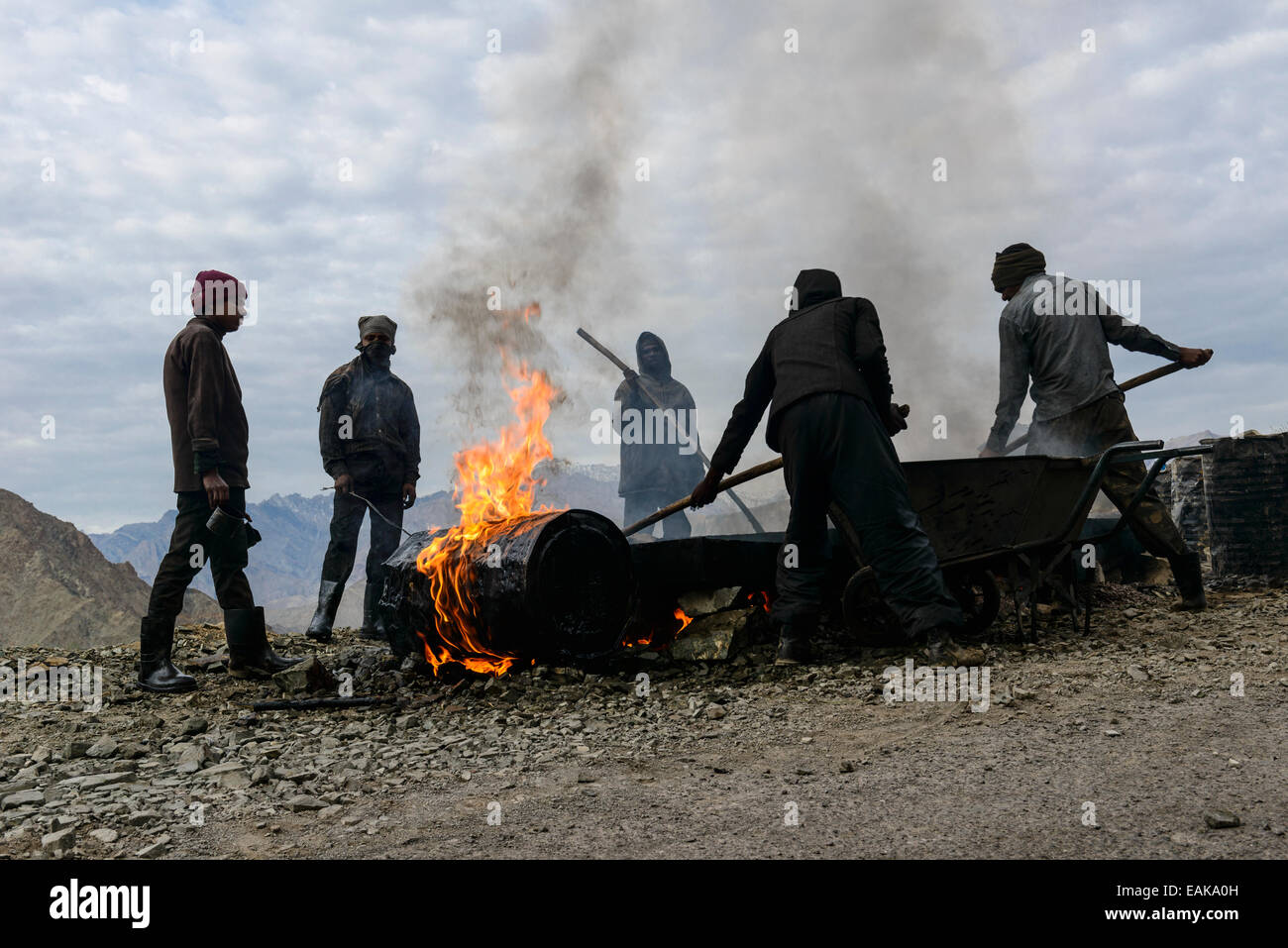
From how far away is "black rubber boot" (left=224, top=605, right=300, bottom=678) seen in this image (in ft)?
17.5

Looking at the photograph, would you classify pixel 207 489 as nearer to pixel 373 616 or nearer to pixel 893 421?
pixel 373 616

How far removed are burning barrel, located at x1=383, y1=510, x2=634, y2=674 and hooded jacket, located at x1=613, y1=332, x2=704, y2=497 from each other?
5612 millimetres

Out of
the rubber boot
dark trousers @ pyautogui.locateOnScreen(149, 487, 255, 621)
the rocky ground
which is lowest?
the rocky ground

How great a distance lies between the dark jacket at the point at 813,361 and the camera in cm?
473

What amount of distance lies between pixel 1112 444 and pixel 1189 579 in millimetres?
1004

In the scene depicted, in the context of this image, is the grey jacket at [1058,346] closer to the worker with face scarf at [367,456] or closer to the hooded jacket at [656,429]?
the worker with face scarf at [367,456]

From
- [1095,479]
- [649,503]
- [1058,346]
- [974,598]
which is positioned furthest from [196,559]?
[649,503]

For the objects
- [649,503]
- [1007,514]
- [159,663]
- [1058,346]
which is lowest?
[159,663]

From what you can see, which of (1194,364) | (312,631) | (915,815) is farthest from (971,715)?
(312,631)

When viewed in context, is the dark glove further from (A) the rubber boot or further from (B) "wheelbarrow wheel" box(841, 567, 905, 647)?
(A) the rubber boot

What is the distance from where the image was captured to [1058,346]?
18.9 feet

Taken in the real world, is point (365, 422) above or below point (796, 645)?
above

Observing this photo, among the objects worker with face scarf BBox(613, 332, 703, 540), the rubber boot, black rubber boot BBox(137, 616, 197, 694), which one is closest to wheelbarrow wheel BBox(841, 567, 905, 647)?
the rubber boot

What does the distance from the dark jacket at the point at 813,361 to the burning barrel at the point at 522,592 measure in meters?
0.93
